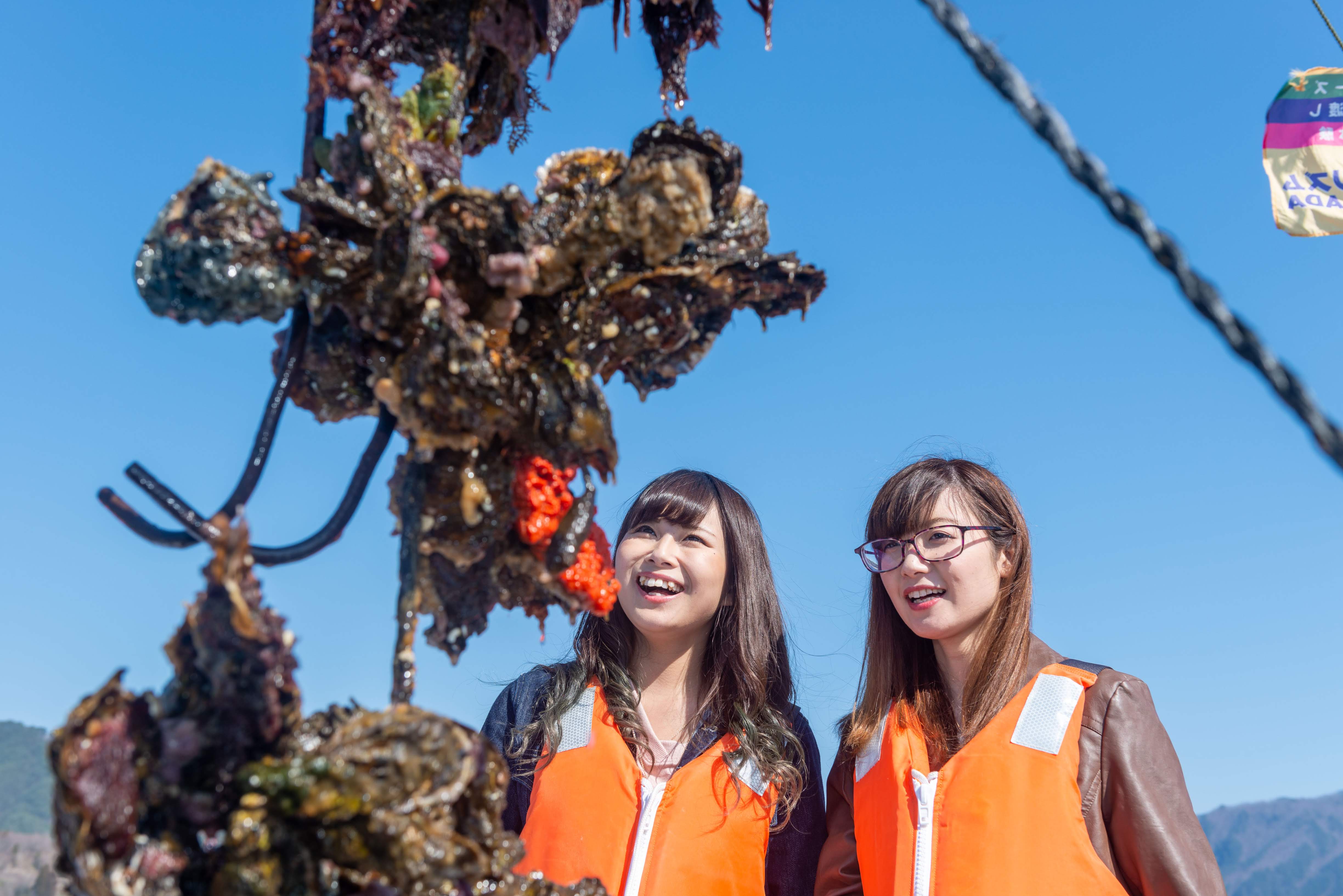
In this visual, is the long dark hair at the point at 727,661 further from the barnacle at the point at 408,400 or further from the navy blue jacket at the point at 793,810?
the barnacle at the point at 408,400

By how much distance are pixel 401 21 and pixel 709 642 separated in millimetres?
2894

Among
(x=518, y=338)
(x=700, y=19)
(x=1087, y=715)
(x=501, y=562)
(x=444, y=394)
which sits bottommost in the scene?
(x=1087, y=715)

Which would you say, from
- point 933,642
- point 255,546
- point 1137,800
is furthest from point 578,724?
point 255,546

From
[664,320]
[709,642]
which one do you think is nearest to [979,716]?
[709,642]

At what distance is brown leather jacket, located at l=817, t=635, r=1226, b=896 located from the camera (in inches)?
119

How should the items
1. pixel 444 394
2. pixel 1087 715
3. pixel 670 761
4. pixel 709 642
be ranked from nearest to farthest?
pixel 444 394 → pixel 1087 715 → pixel 670 761 → pixel 709 642

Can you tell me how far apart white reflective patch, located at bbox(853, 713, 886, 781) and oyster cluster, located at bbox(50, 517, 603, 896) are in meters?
2.44

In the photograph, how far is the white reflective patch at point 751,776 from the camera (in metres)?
3.61

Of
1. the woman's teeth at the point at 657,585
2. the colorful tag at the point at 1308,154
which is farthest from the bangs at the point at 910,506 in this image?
the colorful tag at the point at 1308,154

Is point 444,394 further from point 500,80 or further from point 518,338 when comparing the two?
point 500,80

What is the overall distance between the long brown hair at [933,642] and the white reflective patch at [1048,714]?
0.39 ft

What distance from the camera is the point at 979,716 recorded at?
3.53 meters

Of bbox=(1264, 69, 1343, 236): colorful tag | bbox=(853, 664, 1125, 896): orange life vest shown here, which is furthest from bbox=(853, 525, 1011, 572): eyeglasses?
bbox=(1264, 69, 1343, 236): colorful tag

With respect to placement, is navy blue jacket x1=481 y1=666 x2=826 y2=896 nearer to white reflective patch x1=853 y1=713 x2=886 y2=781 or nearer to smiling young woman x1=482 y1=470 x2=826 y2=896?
smiling young woman x1=482 y1=470 x2=826 y2=896
